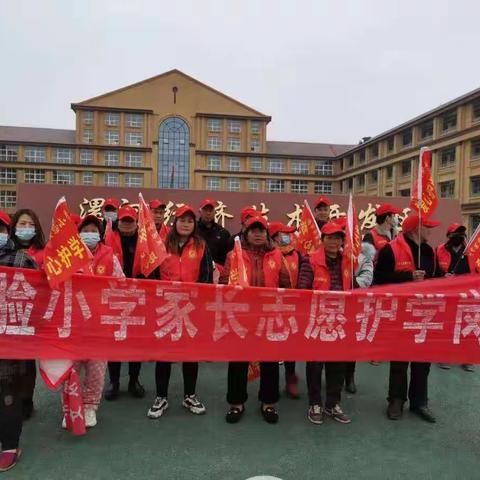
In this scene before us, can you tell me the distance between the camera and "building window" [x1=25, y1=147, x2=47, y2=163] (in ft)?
147

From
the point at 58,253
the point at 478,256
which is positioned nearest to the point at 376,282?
the point at 478,256

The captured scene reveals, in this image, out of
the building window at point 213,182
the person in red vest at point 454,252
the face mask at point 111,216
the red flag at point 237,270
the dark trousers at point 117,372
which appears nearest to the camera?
the red flag at point 237,270

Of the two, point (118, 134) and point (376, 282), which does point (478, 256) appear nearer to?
point (376, 282)

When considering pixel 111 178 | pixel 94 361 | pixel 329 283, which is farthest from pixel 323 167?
pixel 94 361

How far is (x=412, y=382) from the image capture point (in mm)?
3295

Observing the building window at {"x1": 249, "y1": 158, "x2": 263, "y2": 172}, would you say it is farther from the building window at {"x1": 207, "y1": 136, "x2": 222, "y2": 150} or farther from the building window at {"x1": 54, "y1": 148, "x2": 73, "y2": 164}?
the building window at {"x1": 54, "y1": 148, "x2": 73, "y2": 164}

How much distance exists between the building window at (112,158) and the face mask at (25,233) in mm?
45497

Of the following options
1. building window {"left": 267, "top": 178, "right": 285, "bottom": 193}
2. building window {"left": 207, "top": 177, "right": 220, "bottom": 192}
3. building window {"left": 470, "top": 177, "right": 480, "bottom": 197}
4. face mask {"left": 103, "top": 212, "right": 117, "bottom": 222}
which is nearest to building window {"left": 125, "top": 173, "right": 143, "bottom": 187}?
building window {"left": 207, "top": 177, "right": 220, "bottom": 192}

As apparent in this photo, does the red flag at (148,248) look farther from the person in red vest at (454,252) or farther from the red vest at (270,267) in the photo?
the person in red vest at (454,252)

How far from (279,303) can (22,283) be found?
1661 mm

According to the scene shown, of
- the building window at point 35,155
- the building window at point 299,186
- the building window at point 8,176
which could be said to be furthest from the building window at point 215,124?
the building window at point 8,176

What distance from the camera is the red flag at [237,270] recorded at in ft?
9.43

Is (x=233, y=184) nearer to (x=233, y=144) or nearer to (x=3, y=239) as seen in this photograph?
(x=233, y=144)

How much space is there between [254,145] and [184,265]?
4716cm
